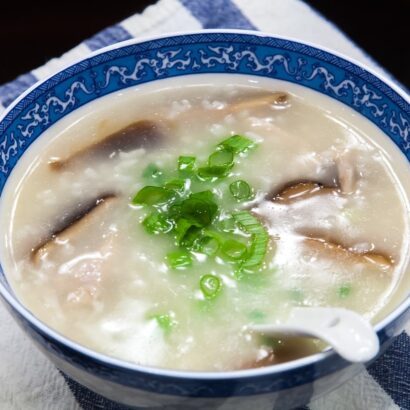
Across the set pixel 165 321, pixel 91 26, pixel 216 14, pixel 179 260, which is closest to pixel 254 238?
pixel 179 260

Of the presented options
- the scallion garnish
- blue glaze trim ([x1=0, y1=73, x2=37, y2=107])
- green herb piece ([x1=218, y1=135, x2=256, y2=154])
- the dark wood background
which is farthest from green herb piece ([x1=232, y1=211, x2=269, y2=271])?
the dark wood background

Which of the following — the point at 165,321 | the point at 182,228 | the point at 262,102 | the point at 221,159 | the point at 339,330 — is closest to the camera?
the point at 339,330

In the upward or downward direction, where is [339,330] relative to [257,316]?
upward

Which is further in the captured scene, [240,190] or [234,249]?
[240,190]

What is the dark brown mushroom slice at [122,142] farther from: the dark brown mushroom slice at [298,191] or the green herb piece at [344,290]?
the green herb piece at [344,290]

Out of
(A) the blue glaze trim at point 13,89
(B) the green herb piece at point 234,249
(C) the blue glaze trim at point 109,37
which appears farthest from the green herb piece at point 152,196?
(C) the blue glaze trim at point 109,37

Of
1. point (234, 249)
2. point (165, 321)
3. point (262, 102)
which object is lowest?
point (165, 321)

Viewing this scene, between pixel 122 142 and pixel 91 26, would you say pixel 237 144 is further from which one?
pixel 91 26
